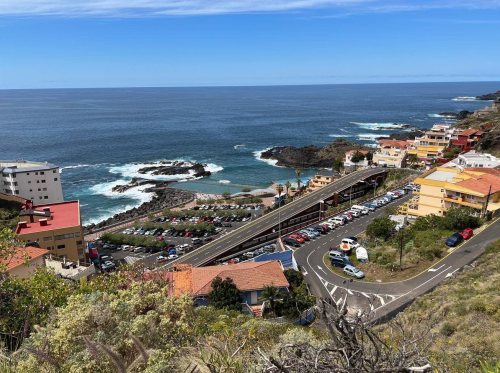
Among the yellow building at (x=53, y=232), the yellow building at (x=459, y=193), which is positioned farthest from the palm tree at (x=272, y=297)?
the yellow building at (x=459, y=193)

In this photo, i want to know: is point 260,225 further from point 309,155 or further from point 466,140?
point 309,155

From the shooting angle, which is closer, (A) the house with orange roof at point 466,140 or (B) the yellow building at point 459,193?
(B) the yellow building at point 459,193

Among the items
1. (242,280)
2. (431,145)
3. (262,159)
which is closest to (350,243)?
(242,280)

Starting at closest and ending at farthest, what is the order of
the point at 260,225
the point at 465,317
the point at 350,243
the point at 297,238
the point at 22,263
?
the point at 465,317 < the point at 22,263 < the point at 350,243 < the point at 297,238 < the point at 260,225

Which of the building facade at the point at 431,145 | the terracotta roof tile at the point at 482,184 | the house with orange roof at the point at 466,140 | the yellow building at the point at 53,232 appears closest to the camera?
the yellow building at the point at 53,232

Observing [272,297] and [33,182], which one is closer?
[272,297]

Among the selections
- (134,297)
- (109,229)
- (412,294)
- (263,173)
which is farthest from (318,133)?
(134,297)

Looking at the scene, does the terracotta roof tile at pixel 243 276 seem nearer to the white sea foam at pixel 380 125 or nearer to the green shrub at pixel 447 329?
the green shrub at pixel 447 329

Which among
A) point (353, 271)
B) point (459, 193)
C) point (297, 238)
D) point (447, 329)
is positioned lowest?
point (297, 238)
